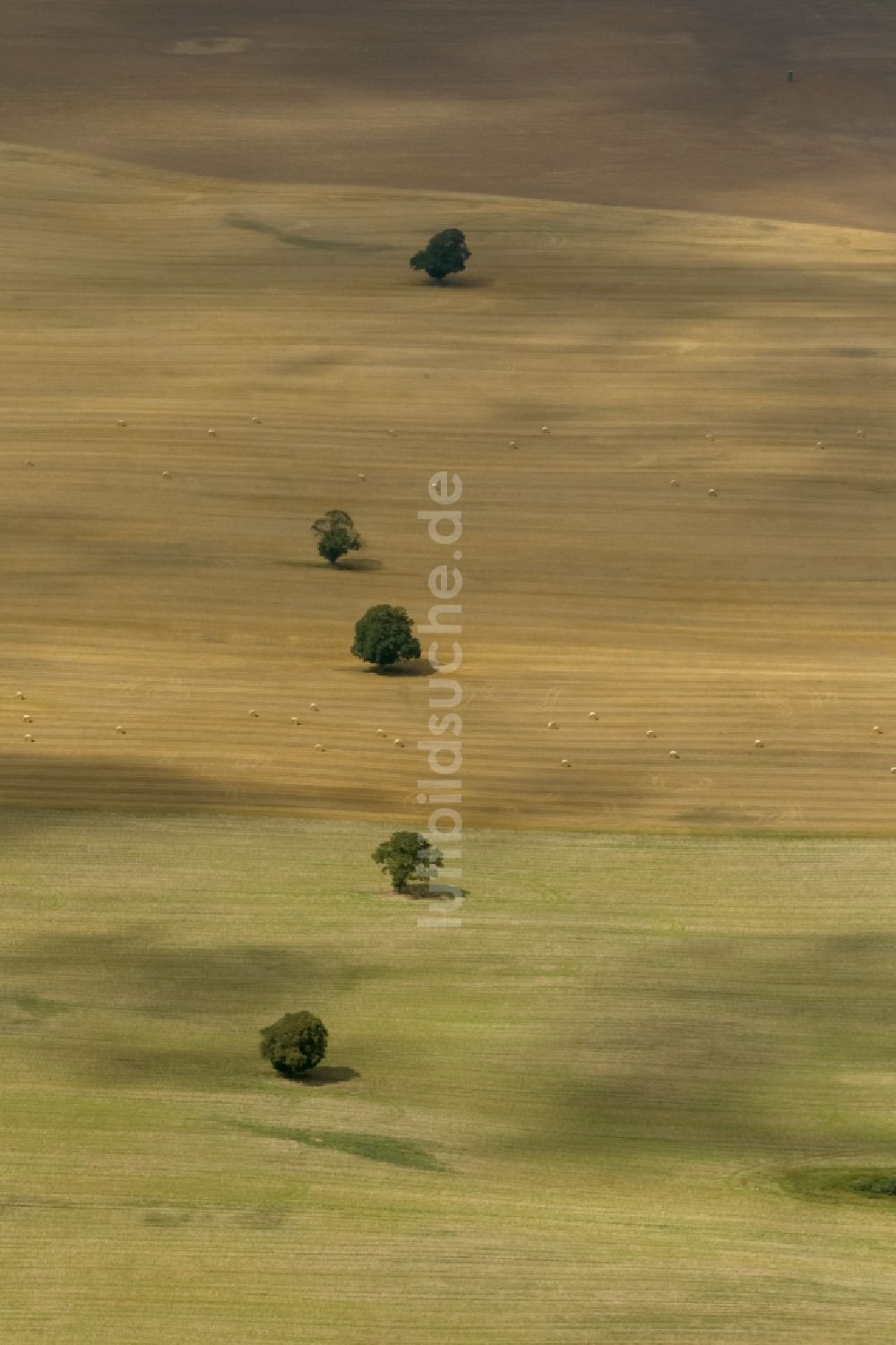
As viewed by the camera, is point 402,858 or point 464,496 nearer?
point 402,858

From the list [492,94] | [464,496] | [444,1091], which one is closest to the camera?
[444,1091]

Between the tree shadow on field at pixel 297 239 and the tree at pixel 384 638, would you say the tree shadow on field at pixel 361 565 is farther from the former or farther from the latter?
the tree shadow on field at pixel 297 239

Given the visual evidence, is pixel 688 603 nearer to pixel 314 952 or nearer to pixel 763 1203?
pixel 314 952

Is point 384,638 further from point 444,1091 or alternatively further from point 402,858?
point 444,1091

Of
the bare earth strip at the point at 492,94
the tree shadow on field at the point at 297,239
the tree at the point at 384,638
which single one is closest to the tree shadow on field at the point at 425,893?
the tree at the point at 384,638

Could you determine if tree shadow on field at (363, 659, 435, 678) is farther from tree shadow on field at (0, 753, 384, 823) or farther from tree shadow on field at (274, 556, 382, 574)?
tree shadow on field at (274, 556, 382, 574)

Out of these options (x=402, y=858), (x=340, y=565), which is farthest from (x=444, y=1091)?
(x=340, y=565)

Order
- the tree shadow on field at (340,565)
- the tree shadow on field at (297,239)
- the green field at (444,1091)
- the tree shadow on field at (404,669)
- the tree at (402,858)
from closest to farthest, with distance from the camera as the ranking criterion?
the green field at (444,1091) → the tree at (402,858) → the tree shadow on field at (404,669) → the tree shadow on field at (340,565) → the tree shadow on field at (297,239)
